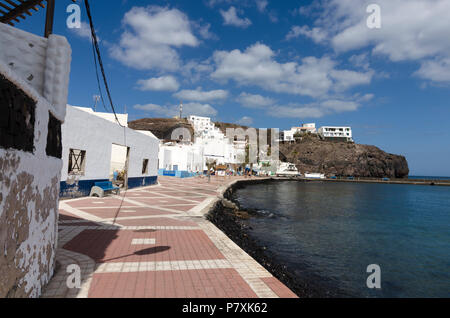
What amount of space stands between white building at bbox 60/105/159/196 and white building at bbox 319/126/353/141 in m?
125

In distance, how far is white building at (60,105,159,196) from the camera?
14258mm

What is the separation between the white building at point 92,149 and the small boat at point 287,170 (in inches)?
3135

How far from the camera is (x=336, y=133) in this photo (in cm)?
13312

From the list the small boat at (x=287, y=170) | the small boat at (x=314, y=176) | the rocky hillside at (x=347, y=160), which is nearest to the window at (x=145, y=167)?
the small boat at (x=287, y=170)

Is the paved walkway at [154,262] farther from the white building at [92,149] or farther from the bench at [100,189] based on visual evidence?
the bench at [100,189]

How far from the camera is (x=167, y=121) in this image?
15262cm

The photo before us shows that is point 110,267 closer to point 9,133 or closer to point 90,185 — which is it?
point 9,133

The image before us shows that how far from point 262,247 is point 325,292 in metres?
4.32

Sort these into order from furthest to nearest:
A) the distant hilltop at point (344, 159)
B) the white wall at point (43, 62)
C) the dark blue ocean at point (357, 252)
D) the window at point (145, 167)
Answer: the distant hilltop at point (344, 159) → the window at point (145, 167) → the dark blue ocean at point (357, 252) → the white wall at point (43, 62)

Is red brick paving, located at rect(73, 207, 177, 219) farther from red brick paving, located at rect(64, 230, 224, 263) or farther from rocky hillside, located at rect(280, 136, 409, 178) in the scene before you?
rocky hillside, located at rect(280, 136, 409, 178)

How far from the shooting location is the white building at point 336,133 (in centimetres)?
13162

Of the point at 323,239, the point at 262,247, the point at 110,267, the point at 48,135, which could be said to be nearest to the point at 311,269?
the point at 262,247

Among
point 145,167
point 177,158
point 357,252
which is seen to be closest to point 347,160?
point 177,158
